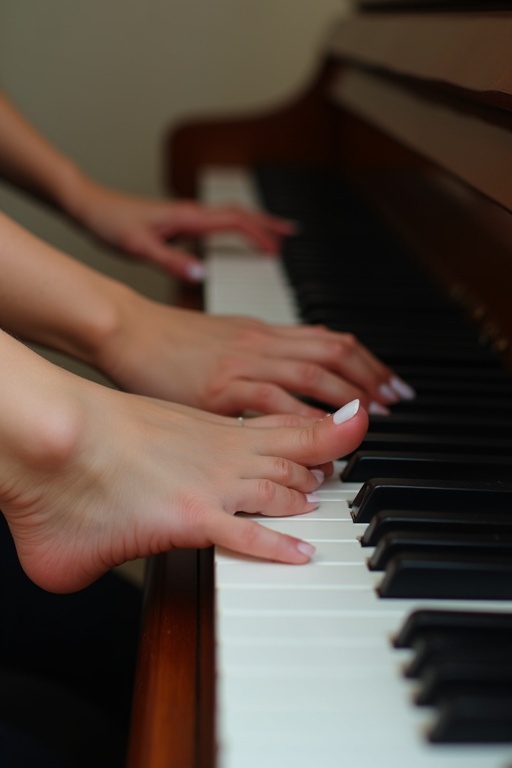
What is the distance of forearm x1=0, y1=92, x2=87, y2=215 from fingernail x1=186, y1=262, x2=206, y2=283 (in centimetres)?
26

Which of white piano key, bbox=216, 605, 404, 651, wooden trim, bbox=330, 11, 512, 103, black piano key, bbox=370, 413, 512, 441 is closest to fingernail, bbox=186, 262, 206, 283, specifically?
wooden trim, bbox=330, 11, 512, 103

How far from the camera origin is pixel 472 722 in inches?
19.0

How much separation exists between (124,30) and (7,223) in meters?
1.87

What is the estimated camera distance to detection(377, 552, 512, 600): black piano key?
24.5 inches

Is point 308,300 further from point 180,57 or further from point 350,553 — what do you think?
point 180,57

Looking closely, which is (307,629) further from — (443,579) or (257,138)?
(257,138)

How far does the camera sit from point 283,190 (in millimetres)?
1893

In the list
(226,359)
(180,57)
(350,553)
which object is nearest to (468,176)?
(226,359)

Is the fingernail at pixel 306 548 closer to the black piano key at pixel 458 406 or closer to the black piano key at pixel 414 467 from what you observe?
the black piano key at pixel 414 467

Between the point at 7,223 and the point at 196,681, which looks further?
the point at 7,223

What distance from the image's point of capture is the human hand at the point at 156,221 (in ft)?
5.08

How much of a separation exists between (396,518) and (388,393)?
0.30 meters

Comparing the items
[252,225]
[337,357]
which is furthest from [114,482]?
[252,225]

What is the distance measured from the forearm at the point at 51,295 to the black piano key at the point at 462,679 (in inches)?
24.3
